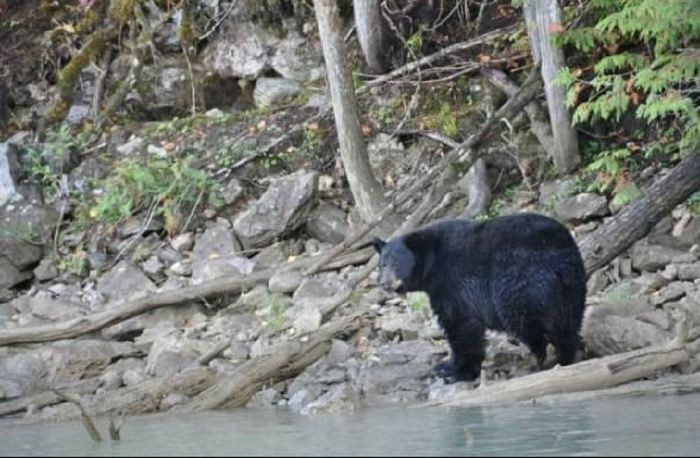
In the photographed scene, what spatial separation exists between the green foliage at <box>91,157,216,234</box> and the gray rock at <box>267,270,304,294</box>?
7.62 feet

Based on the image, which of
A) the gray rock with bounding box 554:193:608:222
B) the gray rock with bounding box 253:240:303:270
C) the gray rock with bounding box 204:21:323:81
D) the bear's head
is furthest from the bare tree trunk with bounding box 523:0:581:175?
the gray rock with bounding box 204:21:323:81

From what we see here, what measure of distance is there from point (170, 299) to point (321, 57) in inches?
200

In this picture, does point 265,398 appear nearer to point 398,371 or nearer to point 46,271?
point 398,371

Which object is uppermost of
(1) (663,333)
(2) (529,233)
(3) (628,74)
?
(3) (628,74)

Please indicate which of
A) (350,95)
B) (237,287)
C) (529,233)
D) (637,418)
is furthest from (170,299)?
(637,418)

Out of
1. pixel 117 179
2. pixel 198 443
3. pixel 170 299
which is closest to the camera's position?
pixel 198 443

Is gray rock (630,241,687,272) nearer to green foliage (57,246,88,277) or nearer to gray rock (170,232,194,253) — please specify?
gray rock (170,232,194,253)

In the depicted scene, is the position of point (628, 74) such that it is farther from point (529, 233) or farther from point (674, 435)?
point (674, 435)

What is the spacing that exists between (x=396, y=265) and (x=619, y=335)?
1.72m

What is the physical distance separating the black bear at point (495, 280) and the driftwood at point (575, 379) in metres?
0.79

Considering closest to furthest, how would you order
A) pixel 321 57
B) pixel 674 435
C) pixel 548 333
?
pixel 674 435 < pixel 548 333 < pixel 321 57

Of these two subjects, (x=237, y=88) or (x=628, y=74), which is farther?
(x=237, y=88)

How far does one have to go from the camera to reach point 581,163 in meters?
12.3

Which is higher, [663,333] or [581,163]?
[581,163]
